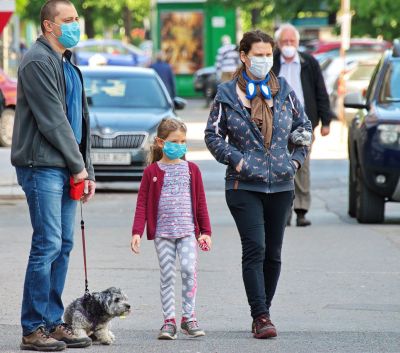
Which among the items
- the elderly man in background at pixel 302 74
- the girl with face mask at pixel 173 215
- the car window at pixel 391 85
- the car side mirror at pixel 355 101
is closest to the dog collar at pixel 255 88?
the girl with face mask at pixel 173 215

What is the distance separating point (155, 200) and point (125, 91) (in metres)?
11.6

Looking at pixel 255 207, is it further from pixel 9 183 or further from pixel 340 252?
pixel 9 183

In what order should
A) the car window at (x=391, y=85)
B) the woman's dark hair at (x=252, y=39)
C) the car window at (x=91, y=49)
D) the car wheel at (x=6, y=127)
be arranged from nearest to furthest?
the woman's dark hair at (x=252, y=39)
the car window at (x=391, y=85)
the car wheel at (x=6, y=127)
the car window at (x=91, y=49)

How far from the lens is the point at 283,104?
312 inches

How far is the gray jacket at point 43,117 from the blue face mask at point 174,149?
636 millimetres

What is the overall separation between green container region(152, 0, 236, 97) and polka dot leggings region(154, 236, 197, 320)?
39055mm

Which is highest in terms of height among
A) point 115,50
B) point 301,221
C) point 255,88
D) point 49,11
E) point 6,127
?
point 49,11

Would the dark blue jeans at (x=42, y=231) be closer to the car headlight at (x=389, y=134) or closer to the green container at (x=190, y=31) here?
the car headlight at (x=389, y=134)

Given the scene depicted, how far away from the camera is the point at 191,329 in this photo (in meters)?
7.81

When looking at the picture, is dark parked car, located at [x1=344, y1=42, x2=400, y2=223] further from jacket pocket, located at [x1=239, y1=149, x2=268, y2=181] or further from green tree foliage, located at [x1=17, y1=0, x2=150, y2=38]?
green tree foliage, located at [x1=17, y1=0, x2=150, y2=38]

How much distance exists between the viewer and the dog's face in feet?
24.3

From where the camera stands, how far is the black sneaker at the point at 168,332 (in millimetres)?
7730

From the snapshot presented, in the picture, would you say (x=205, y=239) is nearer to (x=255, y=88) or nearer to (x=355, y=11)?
(x=255, y=88)

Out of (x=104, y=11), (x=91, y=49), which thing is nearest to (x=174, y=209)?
(x=91, y=49)
